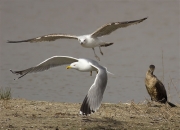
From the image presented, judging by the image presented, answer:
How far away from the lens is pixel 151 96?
8867 millimetres

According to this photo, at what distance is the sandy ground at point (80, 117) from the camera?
6836 millimetres

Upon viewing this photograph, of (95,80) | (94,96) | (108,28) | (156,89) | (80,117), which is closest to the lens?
(94,96)

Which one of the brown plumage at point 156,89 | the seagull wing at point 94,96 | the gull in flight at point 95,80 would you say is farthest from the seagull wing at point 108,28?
the seagull wing at point 94,96

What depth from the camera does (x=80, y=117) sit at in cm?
729

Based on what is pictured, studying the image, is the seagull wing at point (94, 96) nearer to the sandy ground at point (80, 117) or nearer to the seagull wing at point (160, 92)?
the sandy ground at point (80, 117)

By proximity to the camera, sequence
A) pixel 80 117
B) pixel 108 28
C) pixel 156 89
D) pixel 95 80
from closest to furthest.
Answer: pixel 95 80 → pixel 80 117 → pixel 156 89 → pixel 108 28

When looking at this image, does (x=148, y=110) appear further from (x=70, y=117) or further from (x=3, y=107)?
(x=3, y=107)

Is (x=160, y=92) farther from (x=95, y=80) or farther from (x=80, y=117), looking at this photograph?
(x=95, y=80)

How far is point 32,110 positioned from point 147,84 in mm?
2138

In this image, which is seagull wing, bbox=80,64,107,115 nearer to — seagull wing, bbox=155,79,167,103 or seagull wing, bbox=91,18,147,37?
seagull wing, bbox=91,18,147,37

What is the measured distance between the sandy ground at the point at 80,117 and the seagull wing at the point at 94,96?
0.39 meters

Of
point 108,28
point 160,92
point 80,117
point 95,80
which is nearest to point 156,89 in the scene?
point 160,92

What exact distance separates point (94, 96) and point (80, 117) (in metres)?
0.81

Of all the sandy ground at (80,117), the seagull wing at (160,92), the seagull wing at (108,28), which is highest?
the seagull wing at (108,28)
